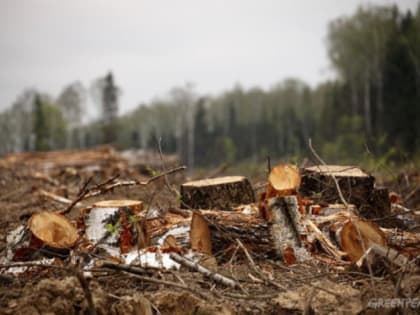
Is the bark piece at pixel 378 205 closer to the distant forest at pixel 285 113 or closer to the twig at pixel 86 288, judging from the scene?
the twig at pixel 86 288

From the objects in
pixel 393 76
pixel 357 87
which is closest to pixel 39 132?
pixel 357 87

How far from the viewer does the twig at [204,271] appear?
3088mm

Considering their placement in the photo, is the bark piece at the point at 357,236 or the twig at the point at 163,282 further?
the bark piece at the point at 357,236

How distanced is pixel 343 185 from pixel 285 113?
42943 mm

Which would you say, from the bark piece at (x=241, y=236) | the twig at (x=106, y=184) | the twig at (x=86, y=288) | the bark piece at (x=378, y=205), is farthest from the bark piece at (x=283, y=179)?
the twig at (x=86, y=288)

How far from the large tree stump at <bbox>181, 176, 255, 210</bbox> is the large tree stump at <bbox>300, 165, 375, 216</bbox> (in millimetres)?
810

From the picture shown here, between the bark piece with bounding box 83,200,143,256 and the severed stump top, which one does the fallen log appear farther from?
the bark piece with bounding box 83,200,143,256

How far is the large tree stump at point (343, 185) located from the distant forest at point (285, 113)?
733 cm

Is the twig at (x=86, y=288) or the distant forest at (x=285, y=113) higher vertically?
the distant forest at (x=285, y=113)

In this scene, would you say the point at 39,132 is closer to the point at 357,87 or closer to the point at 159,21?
the point at 159,21

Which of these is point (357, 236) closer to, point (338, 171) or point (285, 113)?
point (338, 171)

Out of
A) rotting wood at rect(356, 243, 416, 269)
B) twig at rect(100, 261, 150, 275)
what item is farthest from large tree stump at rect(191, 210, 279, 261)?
rotting wood at rect(356, 243, 416, 269)

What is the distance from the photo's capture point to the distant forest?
23578mm

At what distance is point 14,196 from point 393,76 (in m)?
22.8
